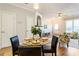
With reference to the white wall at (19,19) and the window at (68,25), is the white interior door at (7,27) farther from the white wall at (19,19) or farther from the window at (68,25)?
the window at (68,25)

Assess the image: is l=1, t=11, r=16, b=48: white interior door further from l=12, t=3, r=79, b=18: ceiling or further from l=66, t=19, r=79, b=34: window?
l=66, t=19, r=79, b=34: window

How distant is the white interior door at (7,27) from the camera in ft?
17.0

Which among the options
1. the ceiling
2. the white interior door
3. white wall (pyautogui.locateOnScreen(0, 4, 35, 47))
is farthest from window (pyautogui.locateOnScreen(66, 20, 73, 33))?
the white interior door

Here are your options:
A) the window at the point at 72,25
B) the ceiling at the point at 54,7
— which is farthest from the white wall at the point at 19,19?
the window at the point at 72,25

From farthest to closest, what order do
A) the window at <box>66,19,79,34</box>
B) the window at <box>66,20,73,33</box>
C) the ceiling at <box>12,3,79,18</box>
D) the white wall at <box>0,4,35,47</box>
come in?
the window at <box>66,20,73,33</box>, the window at <box>66,19,79,34</box>, the white wall at <box>0,4,35,47</box>, the ceiling at <box>12,3,79,18</box>

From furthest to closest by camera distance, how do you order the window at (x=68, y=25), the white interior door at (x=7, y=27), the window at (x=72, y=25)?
the window at (x=68, y=25), the window at (x=72, y=25), the white interior door at (x=7, y=27)

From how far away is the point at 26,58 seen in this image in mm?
986

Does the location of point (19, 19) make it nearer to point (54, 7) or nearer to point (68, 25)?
point (54, 7)

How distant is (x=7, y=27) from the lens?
5.41 metres

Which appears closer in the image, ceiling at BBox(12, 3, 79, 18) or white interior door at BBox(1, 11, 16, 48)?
ceiling at BBox(12, 3, 79, 18)

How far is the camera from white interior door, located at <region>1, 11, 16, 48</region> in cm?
519

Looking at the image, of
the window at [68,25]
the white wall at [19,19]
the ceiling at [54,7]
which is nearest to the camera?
the ceiling at [54,7]

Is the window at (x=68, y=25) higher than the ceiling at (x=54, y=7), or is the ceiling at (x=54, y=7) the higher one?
the ceiling at (x=54, y=7)

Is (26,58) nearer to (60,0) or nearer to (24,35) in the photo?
(60,0)
